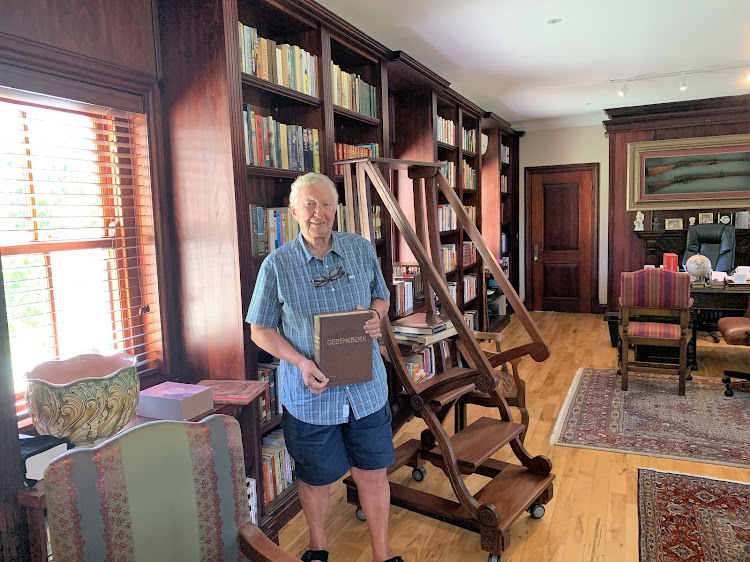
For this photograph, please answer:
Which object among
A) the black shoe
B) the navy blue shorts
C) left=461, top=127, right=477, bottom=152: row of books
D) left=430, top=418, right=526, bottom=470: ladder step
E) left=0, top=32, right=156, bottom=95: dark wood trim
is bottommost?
the black shoe

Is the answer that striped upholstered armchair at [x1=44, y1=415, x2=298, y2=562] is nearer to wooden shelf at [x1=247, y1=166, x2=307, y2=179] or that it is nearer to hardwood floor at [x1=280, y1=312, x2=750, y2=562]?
hardwood floor at [x1=280, y1=312, x2=750, y2=562]

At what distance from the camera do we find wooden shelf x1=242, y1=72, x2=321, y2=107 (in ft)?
8.02

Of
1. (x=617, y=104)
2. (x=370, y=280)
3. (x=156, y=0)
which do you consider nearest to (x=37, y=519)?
(x=370, y=280)

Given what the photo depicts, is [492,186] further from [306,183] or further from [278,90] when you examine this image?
[306,183]

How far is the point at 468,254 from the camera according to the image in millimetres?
5711

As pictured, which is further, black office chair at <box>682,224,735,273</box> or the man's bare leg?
black office chair at <box>682,224,735,273</box>

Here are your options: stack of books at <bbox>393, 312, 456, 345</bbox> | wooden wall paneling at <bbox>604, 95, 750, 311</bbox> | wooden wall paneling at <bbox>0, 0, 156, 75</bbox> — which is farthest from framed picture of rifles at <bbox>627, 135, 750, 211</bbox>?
wooden wall paneling at <bbox>0, 0, 156, 75</bbox>

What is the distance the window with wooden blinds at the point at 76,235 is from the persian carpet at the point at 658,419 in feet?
8.31

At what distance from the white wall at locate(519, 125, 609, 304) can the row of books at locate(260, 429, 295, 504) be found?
20.0 feet

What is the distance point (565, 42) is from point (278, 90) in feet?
7.85

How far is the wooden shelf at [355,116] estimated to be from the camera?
3.16 meters

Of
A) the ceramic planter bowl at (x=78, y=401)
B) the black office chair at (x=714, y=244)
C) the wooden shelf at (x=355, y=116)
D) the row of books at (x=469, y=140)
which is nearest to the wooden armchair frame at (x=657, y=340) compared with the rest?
the row of books at (x=469, y=140)

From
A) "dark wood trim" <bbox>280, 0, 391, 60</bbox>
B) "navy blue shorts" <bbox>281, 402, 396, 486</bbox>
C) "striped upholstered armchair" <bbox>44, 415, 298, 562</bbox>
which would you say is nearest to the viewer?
"striped upholstered armchair" <bbox>44, 415, 298, 562</bbox>

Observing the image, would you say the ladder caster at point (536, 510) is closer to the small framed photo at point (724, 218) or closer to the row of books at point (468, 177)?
the row of books at point (468, 177)
